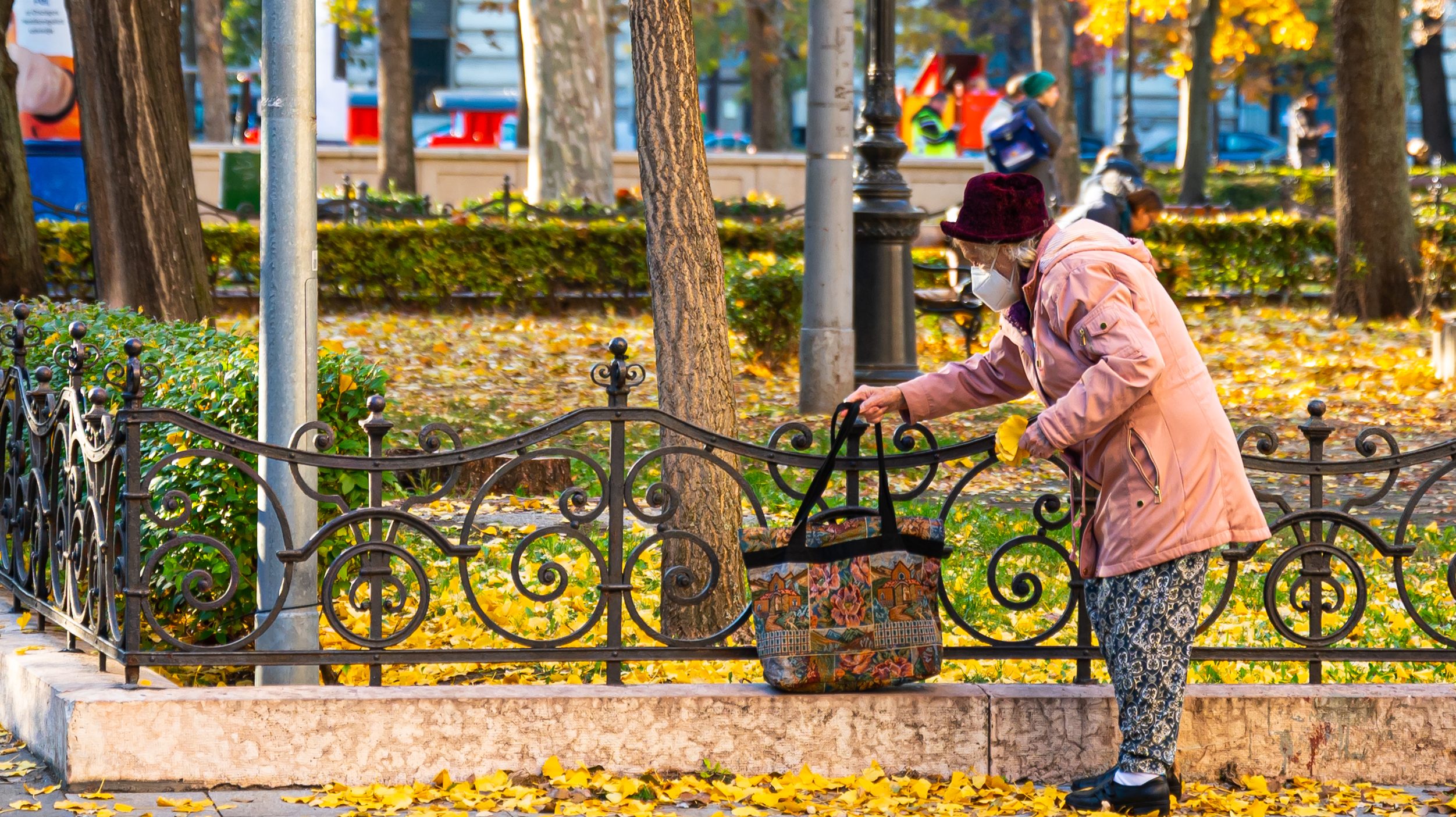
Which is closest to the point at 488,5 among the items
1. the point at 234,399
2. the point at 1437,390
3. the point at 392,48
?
the point at 392,48

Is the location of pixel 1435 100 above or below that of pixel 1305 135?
above

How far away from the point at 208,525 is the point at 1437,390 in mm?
9344

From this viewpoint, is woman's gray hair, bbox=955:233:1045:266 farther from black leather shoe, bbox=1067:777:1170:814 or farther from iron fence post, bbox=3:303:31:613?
iron fence post, bbox=3:303:31:613

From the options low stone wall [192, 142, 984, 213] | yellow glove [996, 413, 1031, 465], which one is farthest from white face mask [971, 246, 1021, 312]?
low stone wall [192, 142, 984, 213]

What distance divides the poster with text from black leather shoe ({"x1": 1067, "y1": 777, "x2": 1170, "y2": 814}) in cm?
2115

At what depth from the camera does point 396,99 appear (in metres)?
23.3

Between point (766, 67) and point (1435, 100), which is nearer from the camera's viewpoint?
point (1435, 100)

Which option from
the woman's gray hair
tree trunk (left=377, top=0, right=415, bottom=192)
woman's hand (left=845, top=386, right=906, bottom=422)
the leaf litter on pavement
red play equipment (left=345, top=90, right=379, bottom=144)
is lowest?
the leaf litter on pavement

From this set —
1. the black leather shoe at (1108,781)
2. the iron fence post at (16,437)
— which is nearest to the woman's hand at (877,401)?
the black leather shoe at (1108,781)

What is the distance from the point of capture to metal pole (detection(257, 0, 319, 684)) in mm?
4461

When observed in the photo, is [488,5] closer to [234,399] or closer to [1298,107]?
[1298,107]

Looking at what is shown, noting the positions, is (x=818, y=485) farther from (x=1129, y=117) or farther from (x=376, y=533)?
(x=1129, y=117)

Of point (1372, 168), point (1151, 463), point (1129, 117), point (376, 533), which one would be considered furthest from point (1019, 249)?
point (1129, 117)

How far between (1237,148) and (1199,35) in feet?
81.8
